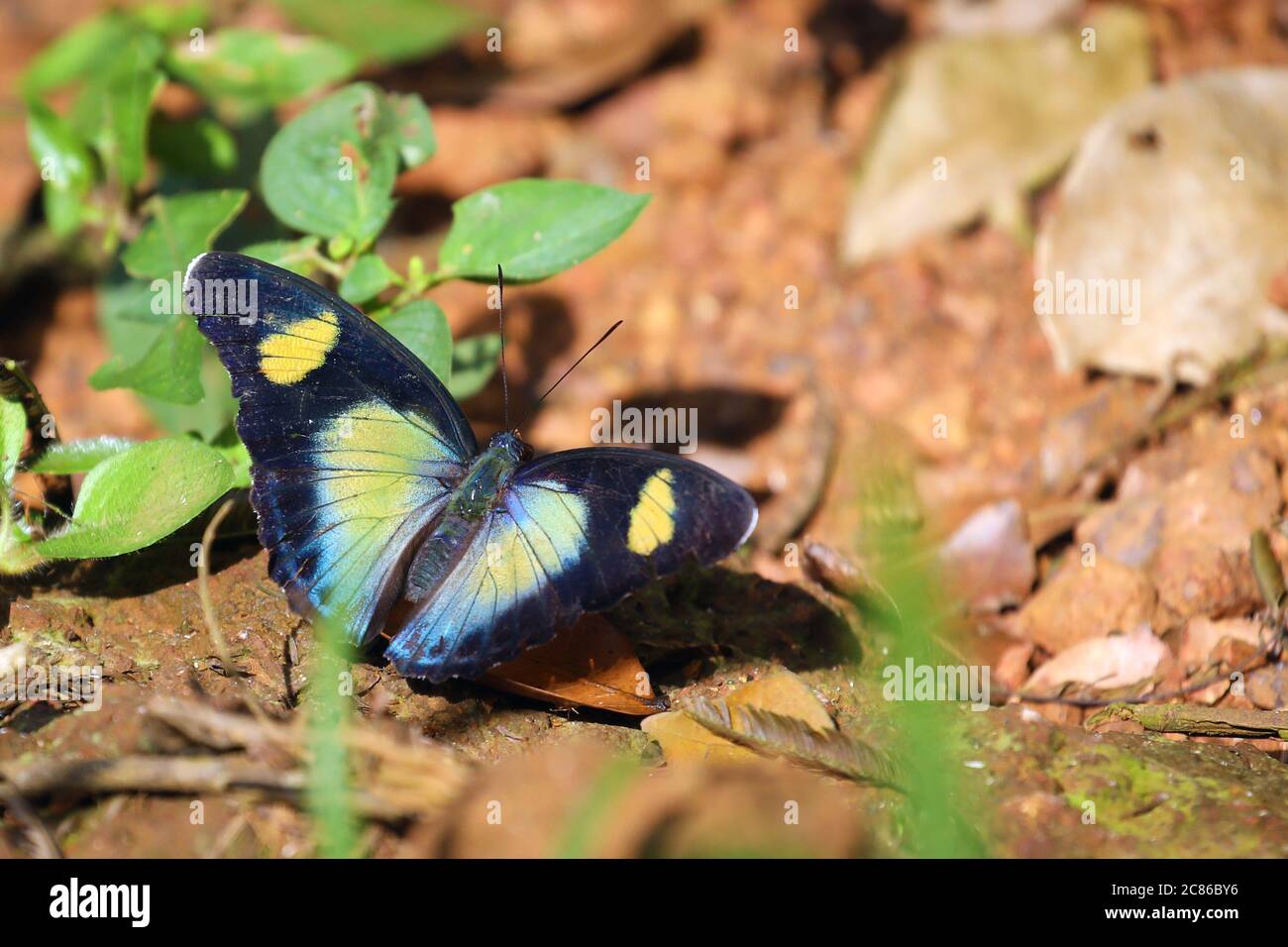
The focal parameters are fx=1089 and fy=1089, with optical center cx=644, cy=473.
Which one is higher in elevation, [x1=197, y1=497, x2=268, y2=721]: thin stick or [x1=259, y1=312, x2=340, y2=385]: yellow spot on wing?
[x1=259, y1=312, x2=340, y2=385]: yellow spot on wing

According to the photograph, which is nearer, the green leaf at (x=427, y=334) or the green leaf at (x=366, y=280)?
the green leaf at (x=427, y=334)

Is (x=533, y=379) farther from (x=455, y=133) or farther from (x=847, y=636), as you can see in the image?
(x=847, y=636)

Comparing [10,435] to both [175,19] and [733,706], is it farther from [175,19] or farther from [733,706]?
[175,19]

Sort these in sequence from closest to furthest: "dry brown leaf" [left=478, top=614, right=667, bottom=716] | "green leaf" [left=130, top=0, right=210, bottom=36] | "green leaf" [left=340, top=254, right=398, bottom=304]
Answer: "dry brown leaf" [left=478, top=614, right=667, bottom=716] → "green leaf" [left=340, top=254, right=398, bottom=304] → "green leaf" [left=130, top=0, right=210, bottom=36]

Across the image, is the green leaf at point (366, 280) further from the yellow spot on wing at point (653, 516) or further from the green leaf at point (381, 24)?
the green leaf at point (381, 24)

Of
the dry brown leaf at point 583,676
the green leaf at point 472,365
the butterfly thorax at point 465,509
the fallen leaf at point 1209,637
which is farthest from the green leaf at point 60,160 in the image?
the fallen leaf at point 1209,637

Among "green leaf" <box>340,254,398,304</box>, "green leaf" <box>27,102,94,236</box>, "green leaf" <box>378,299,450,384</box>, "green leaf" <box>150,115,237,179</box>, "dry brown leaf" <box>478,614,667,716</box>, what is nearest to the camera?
"dry brown leaf" <box>478,614,667,716</box>

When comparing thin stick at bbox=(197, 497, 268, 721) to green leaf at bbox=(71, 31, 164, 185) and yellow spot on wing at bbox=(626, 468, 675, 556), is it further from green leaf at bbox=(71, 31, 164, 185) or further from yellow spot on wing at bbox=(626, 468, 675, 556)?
green leaf at bbox=(71, 31, 164, 185)

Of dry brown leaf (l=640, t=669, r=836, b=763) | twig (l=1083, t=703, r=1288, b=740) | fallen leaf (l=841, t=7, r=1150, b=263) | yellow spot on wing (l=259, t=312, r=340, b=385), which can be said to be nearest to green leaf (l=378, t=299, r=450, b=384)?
yellow spot on wing (l=259, t=312, r=340, b=385)
